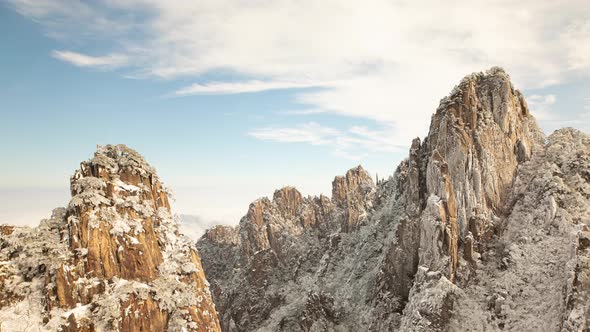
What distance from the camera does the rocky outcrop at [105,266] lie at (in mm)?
20438

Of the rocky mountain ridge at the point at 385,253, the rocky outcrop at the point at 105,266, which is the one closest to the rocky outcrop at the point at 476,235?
the rocky mountain ridge at the point at 385,253

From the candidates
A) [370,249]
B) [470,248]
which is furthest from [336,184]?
[470,248]

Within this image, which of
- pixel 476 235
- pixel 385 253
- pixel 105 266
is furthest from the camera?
pixel 385 253

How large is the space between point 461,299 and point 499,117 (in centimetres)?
2714

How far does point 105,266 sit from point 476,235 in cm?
4408

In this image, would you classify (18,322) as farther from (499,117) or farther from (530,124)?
(530,124)

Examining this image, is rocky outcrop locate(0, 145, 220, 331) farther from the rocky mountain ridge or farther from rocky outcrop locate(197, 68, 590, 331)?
rocky outcrop locate(197, 68, 590, 331)

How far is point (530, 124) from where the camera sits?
201 ft

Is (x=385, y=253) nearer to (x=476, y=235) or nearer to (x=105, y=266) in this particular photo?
(x=476, y=235)

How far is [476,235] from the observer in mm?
49656

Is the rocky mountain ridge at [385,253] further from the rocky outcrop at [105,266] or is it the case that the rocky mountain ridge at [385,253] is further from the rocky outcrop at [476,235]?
the rocky outcrop at [476,235]

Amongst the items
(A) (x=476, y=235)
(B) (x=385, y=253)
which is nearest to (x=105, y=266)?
(A) (x=476, y=235)

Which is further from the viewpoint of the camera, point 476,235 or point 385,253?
point 385,253

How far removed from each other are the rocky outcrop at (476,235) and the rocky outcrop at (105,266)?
32988 millimetres
